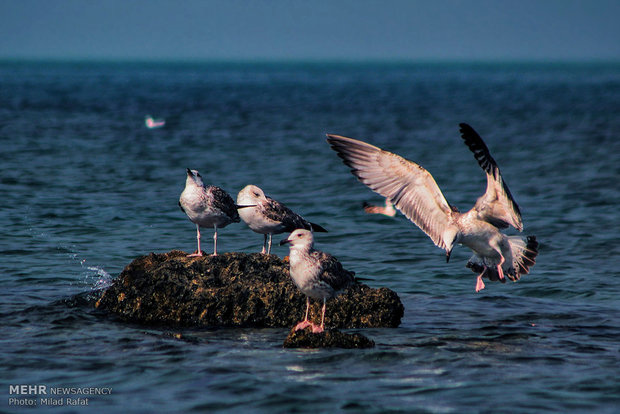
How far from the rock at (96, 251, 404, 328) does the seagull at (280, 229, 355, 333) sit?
810mm

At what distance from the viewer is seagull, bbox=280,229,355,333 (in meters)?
9.17

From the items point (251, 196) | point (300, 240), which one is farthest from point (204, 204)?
point (300, 240)

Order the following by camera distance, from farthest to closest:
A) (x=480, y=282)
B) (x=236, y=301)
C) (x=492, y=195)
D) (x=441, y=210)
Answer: (x=480, y=282)
(x=441, y=210)
(x=492, y=195)
(x=236, y=301)

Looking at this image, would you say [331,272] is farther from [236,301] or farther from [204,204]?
[204,204]

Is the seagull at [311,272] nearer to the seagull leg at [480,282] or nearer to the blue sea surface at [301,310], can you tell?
the blue sea surface at [301,310]

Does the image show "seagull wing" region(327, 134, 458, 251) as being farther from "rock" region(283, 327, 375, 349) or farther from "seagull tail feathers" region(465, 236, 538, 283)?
"rock" region(283, 327, 375, 349)

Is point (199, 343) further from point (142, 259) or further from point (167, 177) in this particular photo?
point (167, 177)

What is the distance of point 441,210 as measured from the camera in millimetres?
11273

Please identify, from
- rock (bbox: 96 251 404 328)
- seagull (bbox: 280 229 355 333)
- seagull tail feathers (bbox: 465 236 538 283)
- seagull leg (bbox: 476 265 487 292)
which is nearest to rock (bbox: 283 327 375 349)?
seagull (bbox: 280 229 355 333)

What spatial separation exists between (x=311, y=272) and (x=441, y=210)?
2.78 meters

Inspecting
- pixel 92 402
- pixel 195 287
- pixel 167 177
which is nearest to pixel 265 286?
pixel 195 287

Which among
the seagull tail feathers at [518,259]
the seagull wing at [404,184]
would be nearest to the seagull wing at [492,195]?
the seagull tail feathers at [518,259]

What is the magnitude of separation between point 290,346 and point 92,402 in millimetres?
2304

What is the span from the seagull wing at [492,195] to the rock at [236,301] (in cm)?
172
